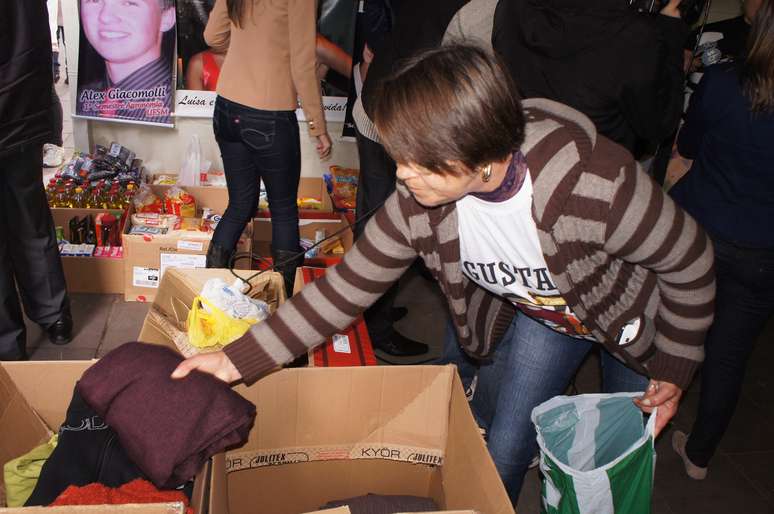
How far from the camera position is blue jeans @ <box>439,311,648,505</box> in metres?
1.62

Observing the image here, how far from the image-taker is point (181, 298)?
2.11m

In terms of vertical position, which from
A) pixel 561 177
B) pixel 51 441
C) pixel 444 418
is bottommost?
pixel 51 441

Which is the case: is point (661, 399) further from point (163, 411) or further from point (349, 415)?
point (163, 411)

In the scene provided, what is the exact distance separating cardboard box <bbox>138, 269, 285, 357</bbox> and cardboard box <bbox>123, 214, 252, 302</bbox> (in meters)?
0.85

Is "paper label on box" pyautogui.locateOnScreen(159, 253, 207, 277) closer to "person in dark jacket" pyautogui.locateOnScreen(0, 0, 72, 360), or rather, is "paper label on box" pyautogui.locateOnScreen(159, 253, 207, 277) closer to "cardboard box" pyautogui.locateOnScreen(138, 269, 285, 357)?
"person in dark jacket" pyautogui.locateOnScreen(0, 0, 72, 360)

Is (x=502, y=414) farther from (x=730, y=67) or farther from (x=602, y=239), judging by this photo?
(x=730, y=67)

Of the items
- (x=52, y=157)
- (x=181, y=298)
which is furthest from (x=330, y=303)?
(x=52, y=157)

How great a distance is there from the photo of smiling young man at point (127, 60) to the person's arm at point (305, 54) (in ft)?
4.89

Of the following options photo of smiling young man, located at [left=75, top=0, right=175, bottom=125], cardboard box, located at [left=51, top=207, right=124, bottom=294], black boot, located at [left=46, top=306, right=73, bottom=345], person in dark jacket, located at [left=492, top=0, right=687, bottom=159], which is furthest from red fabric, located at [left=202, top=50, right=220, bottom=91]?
person in dark jacket, located at [left=492, top=0, right=687, bottom=159]

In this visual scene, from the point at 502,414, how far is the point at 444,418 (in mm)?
232

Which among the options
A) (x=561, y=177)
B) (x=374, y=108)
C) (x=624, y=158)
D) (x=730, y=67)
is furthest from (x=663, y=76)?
(x=374, y=108)

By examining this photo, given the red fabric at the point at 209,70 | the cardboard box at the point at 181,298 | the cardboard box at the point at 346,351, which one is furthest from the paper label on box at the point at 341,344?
the red fabric at the point at 209,70

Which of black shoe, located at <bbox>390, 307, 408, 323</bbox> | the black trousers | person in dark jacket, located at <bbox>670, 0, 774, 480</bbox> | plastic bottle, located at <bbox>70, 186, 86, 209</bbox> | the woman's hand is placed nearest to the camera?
the woman's hand

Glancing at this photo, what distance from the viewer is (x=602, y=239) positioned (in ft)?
4.08
